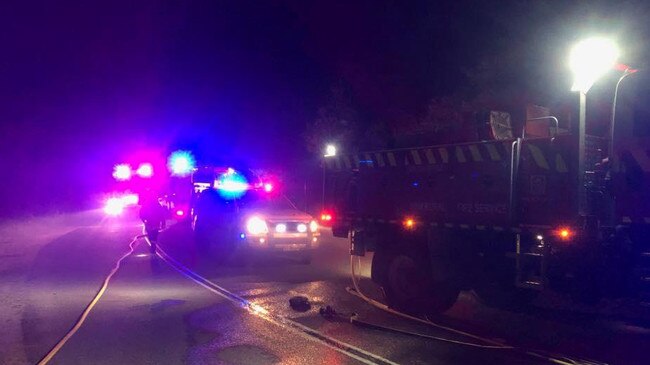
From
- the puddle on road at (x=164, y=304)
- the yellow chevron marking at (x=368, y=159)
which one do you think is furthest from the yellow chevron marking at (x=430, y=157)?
the puddle on road at (x=164, y=304)

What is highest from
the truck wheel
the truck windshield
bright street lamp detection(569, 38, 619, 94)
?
bright street lamp detection(569, 38, 619, 94)

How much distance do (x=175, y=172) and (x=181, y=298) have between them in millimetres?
19193

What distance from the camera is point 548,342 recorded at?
727 cm

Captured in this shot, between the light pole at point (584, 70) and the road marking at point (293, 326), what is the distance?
3.08 meters

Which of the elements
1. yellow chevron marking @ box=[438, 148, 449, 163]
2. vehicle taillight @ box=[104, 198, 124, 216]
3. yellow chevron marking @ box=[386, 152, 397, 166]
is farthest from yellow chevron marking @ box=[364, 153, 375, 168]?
vehicle taillight @ box=[104, 198, 124, 216]

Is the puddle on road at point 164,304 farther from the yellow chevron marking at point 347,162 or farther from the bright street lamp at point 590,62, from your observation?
the bright street lamp at point 590,62

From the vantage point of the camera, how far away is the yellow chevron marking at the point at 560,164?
6910 millimetres

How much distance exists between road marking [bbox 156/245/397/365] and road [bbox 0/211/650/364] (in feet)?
0.06

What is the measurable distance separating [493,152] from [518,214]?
0.93m

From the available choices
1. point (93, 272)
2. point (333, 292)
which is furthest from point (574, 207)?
point (93, 272)

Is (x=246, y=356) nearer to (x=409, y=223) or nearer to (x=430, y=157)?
(x=409, y=223)

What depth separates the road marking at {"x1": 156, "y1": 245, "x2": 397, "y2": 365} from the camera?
6.49 metres

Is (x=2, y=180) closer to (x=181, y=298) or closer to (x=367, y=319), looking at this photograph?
(x=181, y=298)

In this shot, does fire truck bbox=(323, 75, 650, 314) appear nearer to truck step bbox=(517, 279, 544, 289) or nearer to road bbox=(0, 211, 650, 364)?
truck step bbox=(517, 279, 544, 289)
